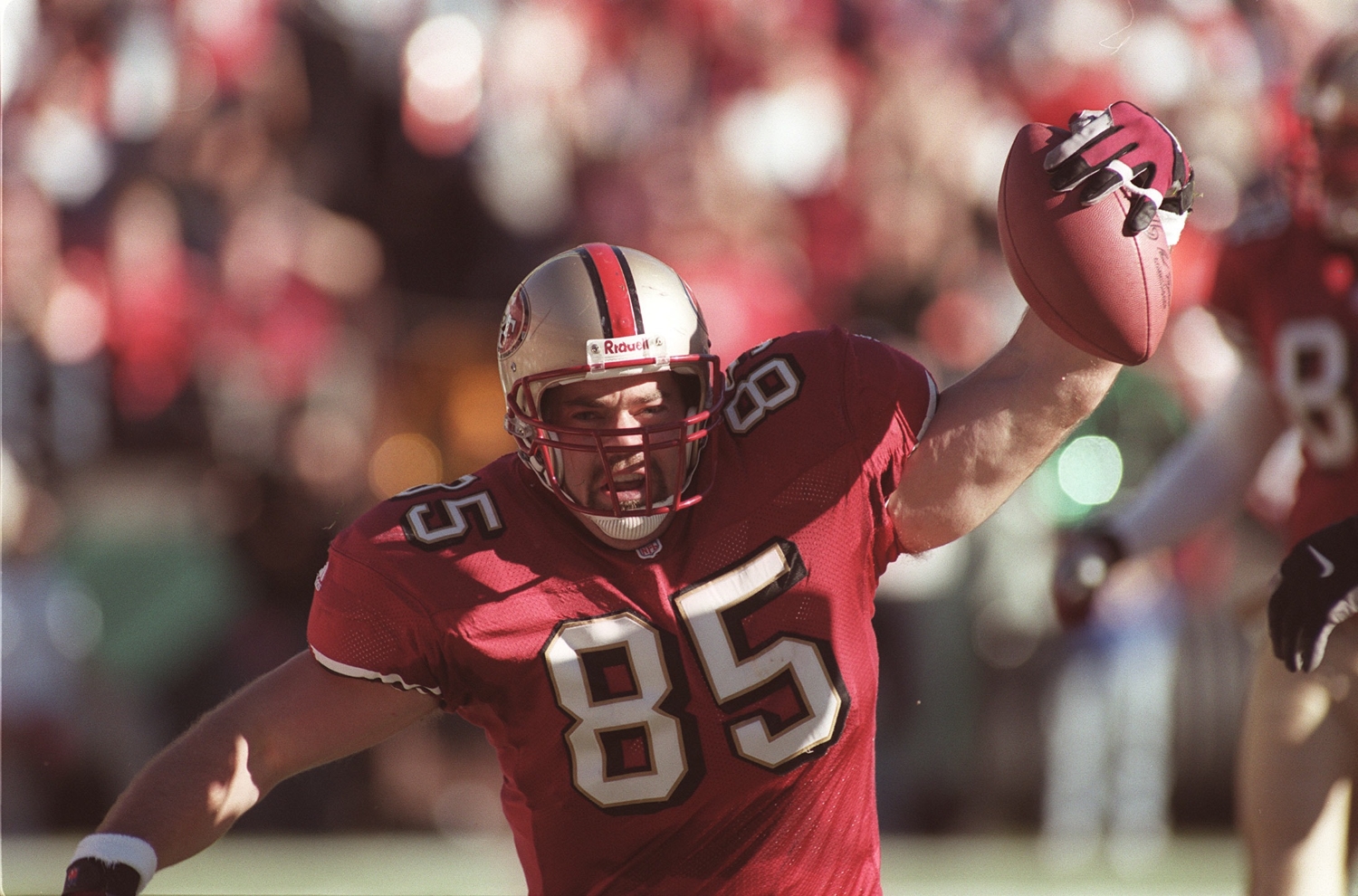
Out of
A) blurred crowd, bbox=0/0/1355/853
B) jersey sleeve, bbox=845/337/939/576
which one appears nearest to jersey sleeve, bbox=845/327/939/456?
jersey sleeve, bbox=845/337/939/576

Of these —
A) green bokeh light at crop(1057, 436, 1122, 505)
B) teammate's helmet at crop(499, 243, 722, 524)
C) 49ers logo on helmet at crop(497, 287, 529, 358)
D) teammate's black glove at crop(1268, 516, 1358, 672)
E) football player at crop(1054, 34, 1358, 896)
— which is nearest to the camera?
teammate's helmet at crop(499, 243, 722, 524)

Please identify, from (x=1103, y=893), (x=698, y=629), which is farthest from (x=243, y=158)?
(x=698, y=629)

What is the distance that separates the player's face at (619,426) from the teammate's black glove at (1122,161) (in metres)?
0.67

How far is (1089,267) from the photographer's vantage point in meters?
2.23

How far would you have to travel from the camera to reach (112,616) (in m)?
5.87

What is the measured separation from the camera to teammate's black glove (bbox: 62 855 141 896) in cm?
217

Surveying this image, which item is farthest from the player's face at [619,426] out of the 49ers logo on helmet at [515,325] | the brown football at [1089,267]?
the brown football at [1089,267]

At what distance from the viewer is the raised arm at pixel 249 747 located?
2.29 m

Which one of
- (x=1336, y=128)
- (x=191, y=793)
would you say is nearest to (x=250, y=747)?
(x=191, y=793)

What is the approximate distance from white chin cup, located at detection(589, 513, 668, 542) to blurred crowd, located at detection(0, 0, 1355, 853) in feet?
10.6

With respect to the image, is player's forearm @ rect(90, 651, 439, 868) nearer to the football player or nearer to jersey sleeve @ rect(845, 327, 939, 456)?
jersey sleeve @ rect(845, 327, 939, 456)

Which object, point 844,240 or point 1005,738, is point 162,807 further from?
point 844,240

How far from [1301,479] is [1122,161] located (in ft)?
4.44

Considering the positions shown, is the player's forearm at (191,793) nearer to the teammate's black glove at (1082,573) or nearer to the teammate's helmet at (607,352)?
the teammate's helmet at (607,352)
